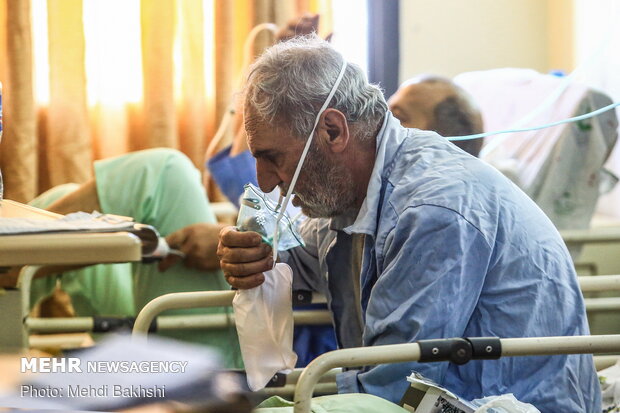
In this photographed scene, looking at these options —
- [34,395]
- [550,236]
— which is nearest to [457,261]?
[550,236]

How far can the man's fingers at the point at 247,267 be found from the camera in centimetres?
140

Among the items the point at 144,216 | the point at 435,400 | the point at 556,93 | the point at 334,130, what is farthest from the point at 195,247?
the point at 556,93

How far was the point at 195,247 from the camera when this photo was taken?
2.02 m

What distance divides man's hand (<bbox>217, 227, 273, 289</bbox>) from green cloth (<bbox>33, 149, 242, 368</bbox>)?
2.13 ft

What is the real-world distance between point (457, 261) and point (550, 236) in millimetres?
221

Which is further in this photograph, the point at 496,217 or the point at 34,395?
the point at 496,217

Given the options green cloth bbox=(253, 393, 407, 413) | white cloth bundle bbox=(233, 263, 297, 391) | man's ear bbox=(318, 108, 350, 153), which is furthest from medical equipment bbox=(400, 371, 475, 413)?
man's ear bbox=(318, 108, 350, 153)

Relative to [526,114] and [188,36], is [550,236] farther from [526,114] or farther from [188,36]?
[188,36]

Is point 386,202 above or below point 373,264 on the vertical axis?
above

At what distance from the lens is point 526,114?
2.69 meters

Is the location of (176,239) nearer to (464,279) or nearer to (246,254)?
(246,254)

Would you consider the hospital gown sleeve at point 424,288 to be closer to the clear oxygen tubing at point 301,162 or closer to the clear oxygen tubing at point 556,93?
the clear oxygen tubing at point 301,162

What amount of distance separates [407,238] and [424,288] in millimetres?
82

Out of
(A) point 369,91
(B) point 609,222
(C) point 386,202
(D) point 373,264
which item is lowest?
(B) point 609,222
